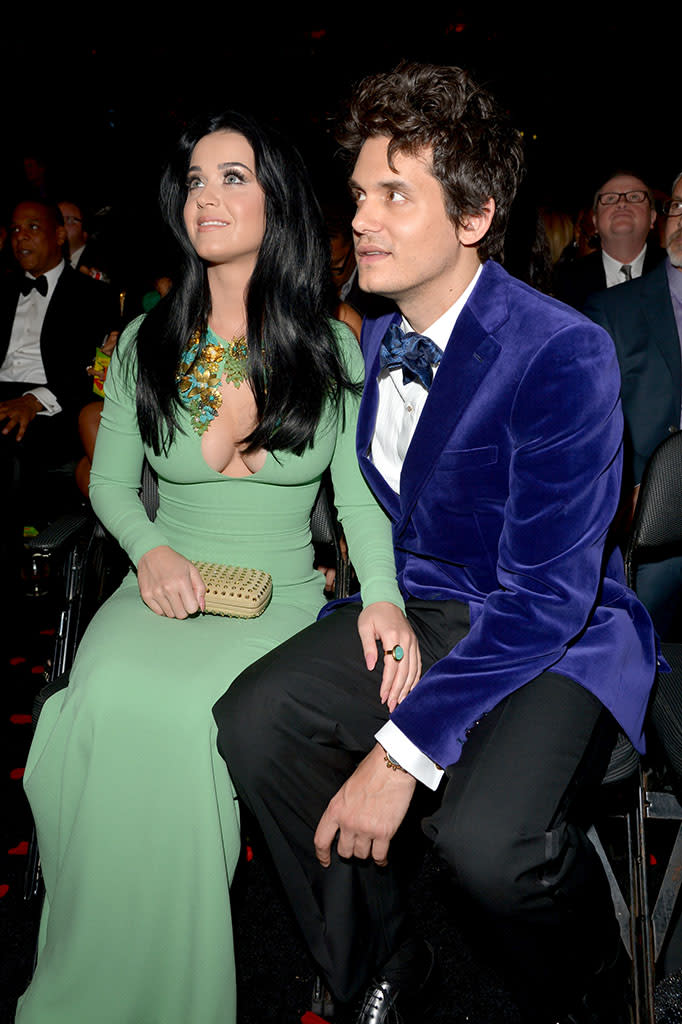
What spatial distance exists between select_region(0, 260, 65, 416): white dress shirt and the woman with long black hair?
2.35 meters

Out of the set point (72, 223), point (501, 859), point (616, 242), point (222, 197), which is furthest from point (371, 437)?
point (72, 223)

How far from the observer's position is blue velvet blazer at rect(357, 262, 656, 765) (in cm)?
146

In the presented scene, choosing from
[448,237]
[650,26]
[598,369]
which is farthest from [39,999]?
[650,26]

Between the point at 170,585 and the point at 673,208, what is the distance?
2233 mm

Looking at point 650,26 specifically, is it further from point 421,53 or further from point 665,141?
point 421,53

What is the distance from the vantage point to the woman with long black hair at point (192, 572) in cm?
155

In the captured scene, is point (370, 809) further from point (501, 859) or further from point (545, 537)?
point (545, 537)

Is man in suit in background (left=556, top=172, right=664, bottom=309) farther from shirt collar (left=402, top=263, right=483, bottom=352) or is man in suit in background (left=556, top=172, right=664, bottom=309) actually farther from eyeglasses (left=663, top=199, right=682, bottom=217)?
shirt collar (left=402, top=263, right=483, bottom=352)

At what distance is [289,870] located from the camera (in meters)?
1.58

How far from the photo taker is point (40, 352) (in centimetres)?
407

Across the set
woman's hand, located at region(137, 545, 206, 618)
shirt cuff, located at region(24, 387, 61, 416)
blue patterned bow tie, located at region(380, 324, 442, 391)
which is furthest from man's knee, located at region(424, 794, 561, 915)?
shirt cuff, located at region(24, 387, 61, 416)

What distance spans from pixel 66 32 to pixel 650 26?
582 cm

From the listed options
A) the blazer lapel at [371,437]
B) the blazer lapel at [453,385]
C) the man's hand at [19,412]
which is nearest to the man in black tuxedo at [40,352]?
the man's hand at [19,412]

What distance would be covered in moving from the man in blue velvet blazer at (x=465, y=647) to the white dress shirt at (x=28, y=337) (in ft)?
9.32
